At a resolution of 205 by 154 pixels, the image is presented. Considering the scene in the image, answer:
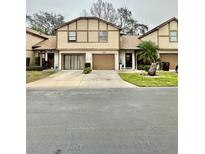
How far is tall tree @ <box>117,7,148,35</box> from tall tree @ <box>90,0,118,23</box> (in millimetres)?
1090

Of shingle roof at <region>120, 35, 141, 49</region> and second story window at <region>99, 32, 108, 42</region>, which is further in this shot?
shingle roof at <region>120, 35, 141, 49</region>

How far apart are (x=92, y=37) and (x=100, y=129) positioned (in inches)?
735

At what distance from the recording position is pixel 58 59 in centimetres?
2233

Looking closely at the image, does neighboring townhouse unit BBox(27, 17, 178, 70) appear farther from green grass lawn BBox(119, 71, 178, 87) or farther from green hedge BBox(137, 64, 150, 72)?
green grass lawn BBox(119, 71, 178, 87)

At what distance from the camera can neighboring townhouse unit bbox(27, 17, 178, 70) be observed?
71.9 feet

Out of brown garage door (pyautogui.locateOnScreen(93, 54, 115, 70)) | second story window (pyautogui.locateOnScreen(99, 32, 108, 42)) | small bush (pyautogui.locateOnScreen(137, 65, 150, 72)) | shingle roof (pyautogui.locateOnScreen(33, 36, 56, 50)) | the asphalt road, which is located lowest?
the asphalt road

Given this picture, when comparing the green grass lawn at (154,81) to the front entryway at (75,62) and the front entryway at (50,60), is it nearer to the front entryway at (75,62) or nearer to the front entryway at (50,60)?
the front entryway at (75,62)

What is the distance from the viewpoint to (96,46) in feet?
72.2

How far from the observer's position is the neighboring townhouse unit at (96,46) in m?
21.9

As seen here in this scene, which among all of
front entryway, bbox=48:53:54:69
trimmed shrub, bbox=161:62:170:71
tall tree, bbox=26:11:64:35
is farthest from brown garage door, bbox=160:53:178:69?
tall tree, bbox=26:11:64:35

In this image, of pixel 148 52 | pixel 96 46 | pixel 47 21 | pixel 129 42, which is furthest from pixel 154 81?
pixel 47 21

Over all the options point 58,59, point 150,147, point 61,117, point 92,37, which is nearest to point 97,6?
point 92,37

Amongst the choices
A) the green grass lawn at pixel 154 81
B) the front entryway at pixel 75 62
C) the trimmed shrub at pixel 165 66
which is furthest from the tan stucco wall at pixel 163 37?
the green grass lawn at pixel 154 81

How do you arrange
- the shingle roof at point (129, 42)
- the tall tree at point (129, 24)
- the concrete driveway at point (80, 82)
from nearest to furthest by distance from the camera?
Answer: the concrete driveway at point (80, 82) < the shingle roof at point (129, 42) < the tall tree at point (129, 24)
